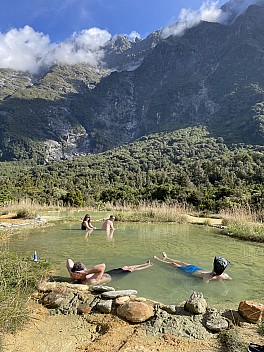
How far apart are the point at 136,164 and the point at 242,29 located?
130 metres

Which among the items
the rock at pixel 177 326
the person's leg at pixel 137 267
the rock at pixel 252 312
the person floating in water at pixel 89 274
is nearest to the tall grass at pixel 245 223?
the person's leg at pixel 137 267

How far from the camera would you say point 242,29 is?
16575 cm

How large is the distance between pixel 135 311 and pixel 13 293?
1.72 m

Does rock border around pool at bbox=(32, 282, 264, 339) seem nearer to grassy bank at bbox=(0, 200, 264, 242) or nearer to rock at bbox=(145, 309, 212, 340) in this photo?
rock at bbox=(145, 309, 212, 340)

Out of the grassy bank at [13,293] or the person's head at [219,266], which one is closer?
the grassy bank at [13,293]

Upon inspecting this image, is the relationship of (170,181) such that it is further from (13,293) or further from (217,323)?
(13,293)

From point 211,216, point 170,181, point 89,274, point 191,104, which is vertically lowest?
point 89,274

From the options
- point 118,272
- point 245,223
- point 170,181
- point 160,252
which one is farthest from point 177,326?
point 170,181

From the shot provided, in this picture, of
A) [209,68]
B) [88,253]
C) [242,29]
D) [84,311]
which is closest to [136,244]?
[88,253]

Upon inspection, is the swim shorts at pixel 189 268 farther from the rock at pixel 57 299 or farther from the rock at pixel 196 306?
the rock at pixel 57 299

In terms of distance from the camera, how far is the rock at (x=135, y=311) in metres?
4.52

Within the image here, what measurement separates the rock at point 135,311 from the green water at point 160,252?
41.1 inches

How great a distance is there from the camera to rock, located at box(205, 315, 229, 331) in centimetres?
425

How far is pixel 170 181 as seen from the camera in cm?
4047
